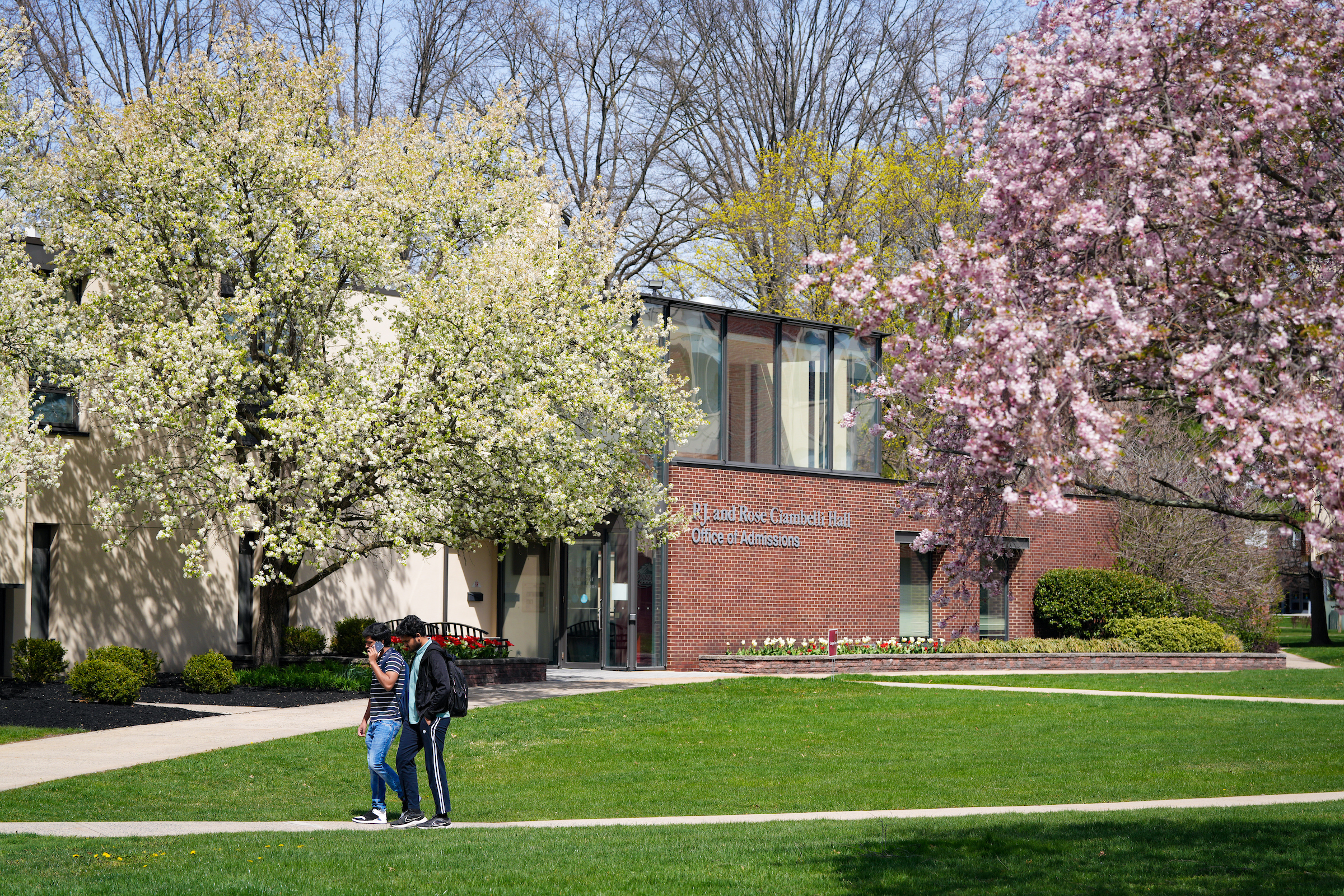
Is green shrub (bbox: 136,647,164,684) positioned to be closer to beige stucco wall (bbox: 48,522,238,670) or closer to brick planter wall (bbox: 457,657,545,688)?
beige stucco wall (bbox: 48,522,238,670)

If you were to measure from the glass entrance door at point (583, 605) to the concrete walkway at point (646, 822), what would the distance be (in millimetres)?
14285

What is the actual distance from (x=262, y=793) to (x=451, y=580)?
14487mm

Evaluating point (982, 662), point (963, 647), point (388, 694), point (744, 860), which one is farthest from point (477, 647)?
point (744, 860)

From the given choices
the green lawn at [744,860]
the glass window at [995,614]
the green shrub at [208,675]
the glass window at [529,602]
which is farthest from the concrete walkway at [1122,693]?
the green lawn at [744,860]

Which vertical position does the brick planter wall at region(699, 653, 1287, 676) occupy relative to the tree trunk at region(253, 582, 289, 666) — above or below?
below

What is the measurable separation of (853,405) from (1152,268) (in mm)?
22558

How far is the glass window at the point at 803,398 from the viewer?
27188 mm

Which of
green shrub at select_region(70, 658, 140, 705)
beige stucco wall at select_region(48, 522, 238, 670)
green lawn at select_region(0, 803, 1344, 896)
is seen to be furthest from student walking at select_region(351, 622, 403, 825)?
beige stucco wall at select_region(48, 522, 238, 670)

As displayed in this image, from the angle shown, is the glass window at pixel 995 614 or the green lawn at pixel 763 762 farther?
the glass window at pixel 995 614

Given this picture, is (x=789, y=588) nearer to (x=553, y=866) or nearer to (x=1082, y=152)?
(x=553, y=866)

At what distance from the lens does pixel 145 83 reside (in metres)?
32.7

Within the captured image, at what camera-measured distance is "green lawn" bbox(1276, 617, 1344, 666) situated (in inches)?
1325

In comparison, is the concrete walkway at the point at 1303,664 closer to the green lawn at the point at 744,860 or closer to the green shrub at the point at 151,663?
the green lawn at the point at 744,860

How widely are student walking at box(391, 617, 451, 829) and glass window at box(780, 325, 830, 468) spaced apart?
17.0 meters
